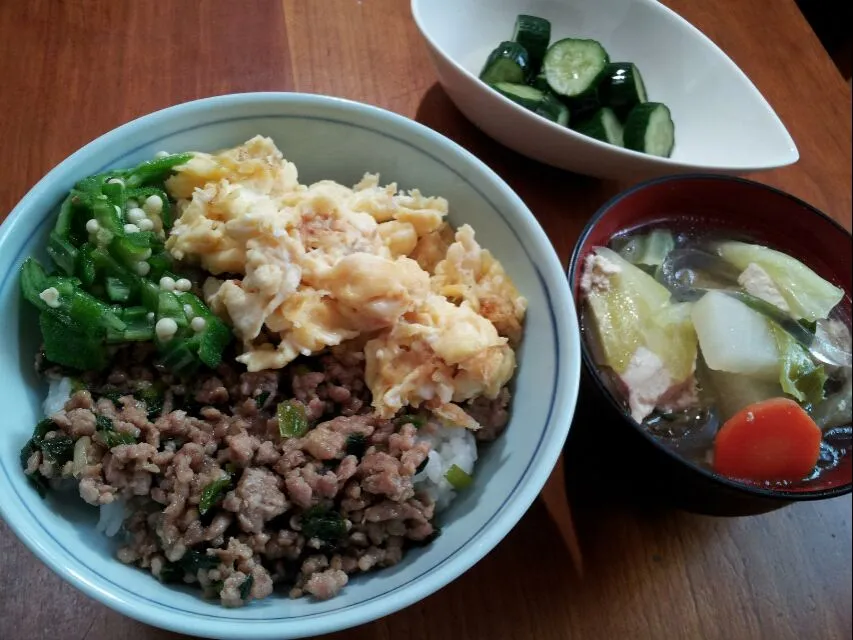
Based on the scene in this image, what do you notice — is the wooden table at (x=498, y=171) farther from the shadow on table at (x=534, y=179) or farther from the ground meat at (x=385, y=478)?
the ground meat at (x=385, y=478)

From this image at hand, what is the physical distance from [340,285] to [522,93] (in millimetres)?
1006

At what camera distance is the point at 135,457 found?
1.14 metres

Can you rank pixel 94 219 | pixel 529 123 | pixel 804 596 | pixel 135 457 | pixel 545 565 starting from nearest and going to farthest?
pixel 135 457 → pixel 94 219 → pixel 545 565 → pixel 804 596 → pixel 529 123

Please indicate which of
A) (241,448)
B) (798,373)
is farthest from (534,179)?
(241,448)

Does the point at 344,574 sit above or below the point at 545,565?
above

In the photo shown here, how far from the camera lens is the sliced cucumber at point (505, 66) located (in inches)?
80.4

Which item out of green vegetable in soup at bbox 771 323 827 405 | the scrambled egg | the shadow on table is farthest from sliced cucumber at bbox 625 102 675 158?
the scrambled egg

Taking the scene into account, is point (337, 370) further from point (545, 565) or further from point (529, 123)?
point (529, 123)

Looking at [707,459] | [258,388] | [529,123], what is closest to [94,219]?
[258,388]

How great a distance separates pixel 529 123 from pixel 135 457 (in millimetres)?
1248

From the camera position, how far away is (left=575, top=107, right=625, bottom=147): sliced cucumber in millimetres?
1972

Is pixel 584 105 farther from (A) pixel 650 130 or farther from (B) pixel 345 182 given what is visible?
(B) pixel 345 182

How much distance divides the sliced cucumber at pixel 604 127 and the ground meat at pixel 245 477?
3.79 ft

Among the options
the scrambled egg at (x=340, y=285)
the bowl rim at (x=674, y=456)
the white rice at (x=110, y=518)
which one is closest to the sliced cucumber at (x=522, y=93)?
the bowl rim at (x=674, y=456)
